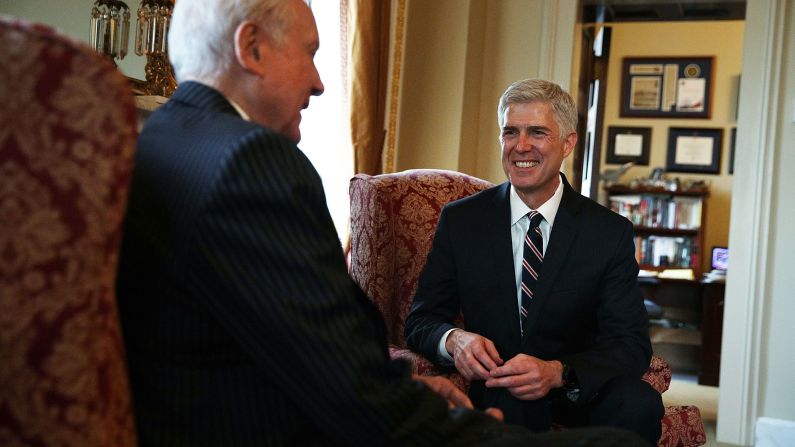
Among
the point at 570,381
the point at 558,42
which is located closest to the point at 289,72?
the point at 570,381

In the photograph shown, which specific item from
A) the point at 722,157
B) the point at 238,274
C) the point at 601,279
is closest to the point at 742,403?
the point at 601,279

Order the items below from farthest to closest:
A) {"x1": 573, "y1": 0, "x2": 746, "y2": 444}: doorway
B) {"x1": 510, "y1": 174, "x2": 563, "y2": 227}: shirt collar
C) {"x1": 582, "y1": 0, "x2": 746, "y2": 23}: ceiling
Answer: {"x1": 573, "y1": 0, "x2": 746, "y2": 444}: doorway < {"x1": 582, "y1": 0, "x2": 746, "y2": 23}: ceiling < {"x1": 510, "y1": 174, "x2": 563, "y2": 227}: shirt collar

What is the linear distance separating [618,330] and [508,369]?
1.25 ft

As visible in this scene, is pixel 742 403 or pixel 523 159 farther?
pixel 742 403

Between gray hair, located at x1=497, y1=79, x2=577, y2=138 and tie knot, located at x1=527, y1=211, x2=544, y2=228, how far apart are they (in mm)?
258

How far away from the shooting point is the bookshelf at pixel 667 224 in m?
8.25

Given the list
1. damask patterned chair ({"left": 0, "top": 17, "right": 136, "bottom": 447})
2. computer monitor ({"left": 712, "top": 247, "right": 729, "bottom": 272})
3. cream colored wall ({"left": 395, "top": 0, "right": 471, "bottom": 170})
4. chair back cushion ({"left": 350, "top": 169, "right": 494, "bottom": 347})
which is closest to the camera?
damask patterned chair ({"left": 0, "top": 17, "right": 136, "bottom": 447})

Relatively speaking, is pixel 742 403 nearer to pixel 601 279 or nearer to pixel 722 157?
pixel 601 279

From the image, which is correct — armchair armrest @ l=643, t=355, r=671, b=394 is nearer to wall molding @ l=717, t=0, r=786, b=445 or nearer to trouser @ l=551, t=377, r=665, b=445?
trouser @ l=551, t=377, r=665, b=445

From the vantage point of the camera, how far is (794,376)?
4.23 metres

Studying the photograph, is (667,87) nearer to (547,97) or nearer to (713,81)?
(713,81)

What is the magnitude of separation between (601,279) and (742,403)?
99.5 inches

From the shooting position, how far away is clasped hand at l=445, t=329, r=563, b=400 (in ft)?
6.38

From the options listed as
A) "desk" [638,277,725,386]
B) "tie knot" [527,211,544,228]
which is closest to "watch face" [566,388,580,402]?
"tie knot" [527,211,544,228]
